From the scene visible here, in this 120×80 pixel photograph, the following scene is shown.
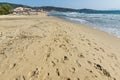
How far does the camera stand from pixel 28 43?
9.16 metres

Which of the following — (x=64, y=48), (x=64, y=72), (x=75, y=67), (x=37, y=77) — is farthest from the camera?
(x=64, y=48)

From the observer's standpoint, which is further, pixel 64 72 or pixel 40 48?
pixel 40 48

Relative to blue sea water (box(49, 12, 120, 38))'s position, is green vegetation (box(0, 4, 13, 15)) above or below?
below

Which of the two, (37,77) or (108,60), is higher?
(37,77)

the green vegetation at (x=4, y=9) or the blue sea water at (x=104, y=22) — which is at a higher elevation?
the blue sea water at (x=104, y=22)

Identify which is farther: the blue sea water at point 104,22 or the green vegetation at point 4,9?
the green vegetation at point 4,9

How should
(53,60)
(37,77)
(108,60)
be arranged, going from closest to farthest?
A: (37,77) < (53,60) < (108,60)

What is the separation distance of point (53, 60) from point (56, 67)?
Result: 61 cm

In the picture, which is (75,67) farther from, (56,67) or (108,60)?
(108,60)

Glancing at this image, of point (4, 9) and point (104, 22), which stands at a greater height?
point (104, 22)

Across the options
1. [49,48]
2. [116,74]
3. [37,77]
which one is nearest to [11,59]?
[37,77]

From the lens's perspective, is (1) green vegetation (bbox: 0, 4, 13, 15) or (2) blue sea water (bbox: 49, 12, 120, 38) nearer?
(2) blue sea water (bbox: 49, 12, 120, 38)

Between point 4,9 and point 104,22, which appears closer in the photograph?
point 104,22

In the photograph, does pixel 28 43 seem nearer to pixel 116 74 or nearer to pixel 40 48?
pixel 40 48
